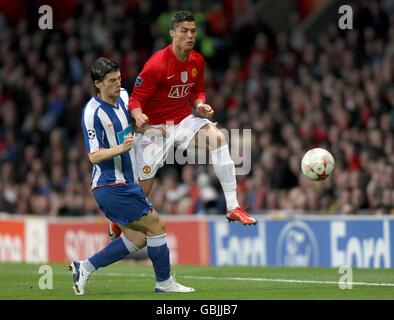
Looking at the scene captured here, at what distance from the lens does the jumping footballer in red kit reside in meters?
11.7

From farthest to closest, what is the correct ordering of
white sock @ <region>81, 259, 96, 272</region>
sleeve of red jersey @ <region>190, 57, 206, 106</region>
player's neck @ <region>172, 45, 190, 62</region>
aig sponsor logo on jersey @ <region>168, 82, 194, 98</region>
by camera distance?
sleeve of red jersey @ <region>190, 57, 206, 106</region>, aig sponsor logo on jersey @ <region>168, 82, 194, 98</region>, player's neck @ <region>172, 45, 190, 62</region>, white sock @ <region>81, 259, 96, 272</region>

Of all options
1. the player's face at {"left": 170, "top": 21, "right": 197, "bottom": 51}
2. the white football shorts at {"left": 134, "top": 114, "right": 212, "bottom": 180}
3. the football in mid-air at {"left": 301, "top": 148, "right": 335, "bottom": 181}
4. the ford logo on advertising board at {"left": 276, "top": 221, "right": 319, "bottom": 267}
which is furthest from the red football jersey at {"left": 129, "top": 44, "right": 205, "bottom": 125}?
the ford logo on advertising board at {"left": 276, "top": 221, "right": 319, "bottom": 267}

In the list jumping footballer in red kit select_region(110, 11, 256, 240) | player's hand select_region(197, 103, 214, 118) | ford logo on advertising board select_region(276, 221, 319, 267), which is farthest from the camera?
ford logo on advertising board select_region(276, 221, 319, 267)

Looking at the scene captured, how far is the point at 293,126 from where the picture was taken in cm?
1981

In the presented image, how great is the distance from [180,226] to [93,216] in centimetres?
269

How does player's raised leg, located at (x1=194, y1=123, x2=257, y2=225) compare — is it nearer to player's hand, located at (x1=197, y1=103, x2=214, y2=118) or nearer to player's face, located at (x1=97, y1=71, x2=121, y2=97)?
player's hand, located at (x1=197, y1=103, x2=214, y2=118)

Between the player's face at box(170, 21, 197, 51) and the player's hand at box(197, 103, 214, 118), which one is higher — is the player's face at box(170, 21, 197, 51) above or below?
above

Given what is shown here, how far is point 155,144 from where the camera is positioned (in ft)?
39.6

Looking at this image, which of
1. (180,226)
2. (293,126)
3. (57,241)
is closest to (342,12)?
(293,126)

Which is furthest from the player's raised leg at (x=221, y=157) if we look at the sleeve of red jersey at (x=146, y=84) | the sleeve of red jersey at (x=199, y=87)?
the sleeve of red jersey at (x=146, y=84)

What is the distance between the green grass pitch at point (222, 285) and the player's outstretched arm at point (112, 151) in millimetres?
1285

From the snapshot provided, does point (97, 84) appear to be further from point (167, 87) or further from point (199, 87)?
point (199, 87)
